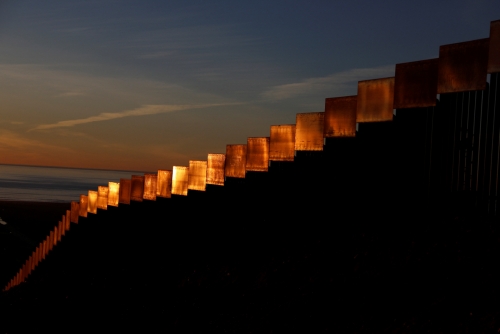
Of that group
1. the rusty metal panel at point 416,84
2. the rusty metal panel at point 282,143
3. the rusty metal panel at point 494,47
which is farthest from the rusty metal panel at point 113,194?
the rusty metal panel at point 494,47

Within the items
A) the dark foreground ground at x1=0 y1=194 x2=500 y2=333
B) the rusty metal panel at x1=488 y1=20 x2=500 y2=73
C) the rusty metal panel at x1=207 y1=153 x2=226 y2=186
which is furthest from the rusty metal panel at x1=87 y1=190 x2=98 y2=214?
the rusty metal panel at x1=488 y1=20 x2=500 y2=73

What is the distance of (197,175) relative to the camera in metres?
14.0

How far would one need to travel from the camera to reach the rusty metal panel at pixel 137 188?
16250mm

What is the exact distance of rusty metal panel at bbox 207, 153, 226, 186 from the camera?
1313cm

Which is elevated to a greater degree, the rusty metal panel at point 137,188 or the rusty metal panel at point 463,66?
the rusty metal panel at point 463,66

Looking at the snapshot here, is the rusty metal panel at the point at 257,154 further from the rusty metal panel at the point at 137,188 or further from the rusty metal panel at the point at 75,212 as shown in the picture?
the rusty metal panel at the point at 75,212

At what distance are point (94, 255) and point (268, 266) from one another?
9.04 m

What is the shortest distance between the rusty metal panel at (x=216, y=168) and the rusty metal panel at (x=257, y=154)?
95 cm

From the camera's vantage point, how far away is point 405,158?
9266mm

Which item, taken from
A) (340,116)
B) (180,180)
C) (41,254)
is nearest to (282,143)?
(340,116)

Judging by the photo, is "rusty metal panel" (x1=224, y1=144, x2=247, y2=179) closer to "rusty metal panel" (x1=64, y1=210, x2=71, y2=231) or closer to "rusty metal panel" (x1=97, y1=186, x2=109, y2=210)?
"rusty metal panel" (x1=97, y1=186, x2=109, y2=210)

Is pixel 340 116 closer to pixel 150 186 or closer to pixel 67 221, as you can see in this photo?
pixel 150 186

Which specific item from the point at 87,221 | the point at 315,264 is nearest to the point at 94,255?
the point at 87,221

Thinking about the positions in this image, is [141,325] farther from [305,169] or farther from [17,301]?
[17,301]
